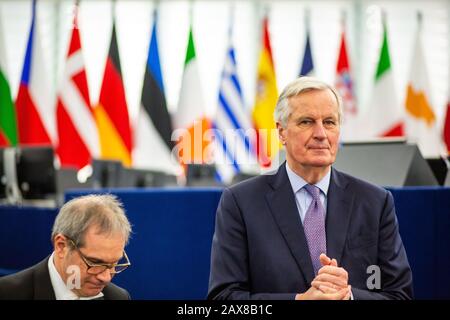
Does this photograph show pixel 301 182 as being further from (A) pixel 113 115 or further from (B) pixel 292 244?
(A) pixel 113 115

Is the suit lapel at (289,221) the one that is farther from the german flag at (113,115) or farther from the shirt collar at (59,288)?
the german flag at (113,115)

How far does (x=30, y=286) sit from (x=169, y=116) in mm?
6072

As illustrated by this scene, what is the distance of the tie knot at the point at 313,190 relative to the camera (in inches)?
73.6

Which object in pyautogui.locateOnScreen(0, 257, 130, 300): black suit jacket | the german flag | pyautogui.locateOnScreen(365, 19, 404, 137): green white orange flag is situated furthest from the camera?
pyautogui.locateOnScreen(365, 19, 404, 137): green white orange flag

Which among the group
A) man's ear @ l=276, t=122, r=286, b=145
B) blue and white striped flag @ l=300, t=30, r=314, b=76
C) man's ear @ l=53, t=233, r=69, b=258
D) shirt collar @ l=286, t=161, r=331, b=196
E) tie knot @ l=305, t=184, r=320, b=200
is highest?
blue and white striped flag @ l=300, t=30, r=314, b=76

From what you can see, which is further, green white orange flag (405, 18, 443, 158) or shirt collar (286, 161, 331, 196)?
green white orange flag (405, 18, 443, 158)

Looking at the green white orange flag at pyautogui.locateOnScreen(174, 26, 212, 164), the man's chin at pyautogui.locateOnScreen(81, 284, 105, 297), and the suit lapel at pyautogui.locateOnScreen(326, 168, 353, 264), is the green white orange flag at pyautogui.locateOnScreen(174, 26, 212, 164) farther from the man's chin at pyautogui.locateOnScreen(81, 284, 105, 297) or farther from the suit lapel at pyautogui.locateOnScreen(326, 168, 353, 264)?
the man's chin at pyautogui.locateOnScreen(81, 284, 105, 297)

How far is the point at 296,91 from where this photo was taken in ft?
5.99

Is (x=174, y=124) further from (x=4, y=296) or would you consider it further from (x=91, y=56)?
(x=4, y=296)

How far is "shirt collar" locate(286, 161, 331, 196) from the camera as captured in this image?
1875 millimetres

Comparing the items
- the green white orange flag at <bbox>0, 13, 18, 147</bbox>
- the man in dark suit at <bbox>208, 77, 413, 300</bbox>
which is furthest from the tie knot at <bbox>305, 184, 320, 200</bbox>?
the green white orange flag at <bbox>0, 13, 18, 147</bbox>

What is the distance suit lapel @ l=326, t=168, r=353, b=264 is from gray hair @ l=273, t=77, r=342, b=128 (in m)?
0.20

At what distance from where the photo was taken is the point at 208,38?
36.0 ft
